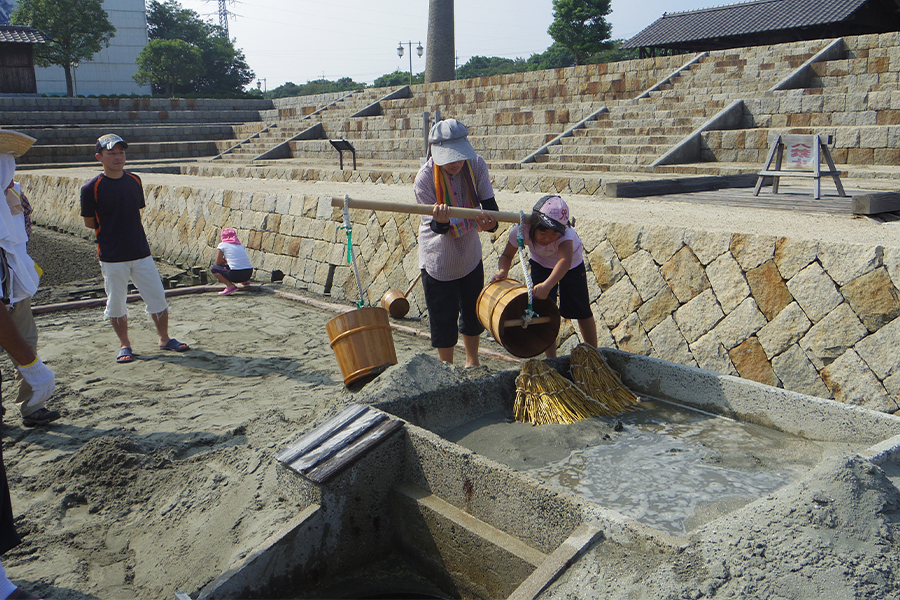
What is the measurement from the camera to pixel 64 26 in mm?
35188

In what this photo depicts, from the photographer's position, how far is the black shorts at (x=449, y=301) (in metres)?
4.27

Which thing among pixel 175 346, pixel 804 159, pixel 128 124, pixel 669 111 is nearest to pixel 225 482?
pixel 175 346

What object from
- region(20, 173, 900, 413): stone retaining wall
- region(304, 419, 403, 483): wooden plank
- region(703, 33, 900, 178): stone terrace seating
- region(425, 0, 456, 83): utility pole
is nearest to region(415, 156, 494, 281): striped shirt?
region(304, 419, 403, 483): wooden plank

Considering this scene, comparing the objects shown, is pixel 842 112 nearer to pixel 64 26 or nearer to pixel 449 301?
pixel 449 301

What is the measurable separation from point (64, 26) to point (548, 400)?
4002cm

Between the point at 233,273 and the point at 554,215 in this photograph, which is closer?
the point at 554,215

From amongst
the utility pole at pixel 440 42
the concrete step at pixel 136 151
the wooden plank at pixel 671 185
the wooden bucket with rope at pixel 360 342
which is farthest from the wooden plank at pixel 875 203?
the utility pole at pixel 440 42

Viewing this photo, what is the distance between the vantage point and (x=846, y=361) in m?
3.97

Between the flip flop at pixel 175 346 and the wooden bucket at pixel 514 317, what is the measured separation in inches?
113

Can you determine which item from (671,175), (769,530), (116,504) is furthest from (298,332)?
(671,175)

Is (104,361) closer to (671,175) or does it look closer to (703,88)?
(671,175)

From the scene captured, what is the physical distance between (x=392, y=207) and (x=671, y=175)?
25.3 feet

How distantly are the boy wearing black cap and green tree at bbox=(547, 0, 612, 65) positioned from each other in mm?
34946

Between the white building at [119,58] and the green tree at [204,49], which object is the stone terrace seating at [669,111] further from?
the white building at [119,58]
